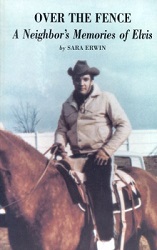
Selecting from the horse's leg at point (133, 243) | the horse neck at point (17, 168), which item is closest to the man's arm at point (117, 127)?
the horse neck at point (17, 168)

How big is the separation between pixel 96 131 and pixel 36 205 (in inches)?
37.1

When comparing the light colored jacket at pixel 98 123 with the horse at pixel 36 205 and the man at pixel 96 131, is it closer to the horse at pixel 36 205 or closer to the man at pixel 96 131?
the man at pixel 96 131

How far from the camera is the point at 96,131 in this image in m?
3.87

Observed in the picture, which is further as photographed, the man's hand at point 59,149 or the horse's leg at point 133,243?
the horse's leg at point 133,243

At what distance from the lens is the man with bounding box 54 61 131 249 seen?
12.4 feet

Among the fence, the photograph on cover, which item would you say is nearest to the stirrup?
the photograph on cover

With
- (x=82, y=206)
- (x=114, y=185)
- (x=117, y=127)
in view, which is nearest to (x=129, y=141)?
(x=114, y=185)

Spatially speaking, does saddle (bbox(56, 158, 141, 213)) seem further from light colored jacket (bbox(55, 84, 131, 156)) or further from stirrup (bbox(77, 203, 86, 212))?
light colored jacket (bbox(55, 84, 131, 156))

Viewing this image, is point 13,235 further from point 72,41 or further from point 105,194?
point 72,41

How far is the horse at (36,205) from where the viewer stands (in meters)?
3.31

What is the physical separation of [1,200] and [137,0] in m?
3.00

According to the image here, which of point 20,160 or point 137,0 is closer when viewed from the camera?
point 20,160

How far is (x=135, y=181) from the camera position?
4410 millimetres

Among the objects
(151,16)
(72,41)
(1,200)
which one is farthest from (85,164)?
(151,16)
